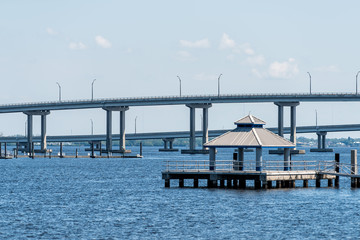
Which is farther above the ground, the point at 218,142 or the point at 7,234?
the point at 218,142

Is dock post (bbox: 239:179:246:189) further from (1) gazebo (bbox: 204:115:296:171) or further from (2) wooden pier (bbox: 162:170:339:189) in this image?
(1) gazebo (bbox: 204:115:296:171)

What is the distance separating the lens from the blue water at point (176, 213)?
1775 inches

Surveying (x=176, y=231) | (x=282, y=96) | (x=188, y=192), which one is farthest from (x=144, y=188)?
(x=282, y=96)

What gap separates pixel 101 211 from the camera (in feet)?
182

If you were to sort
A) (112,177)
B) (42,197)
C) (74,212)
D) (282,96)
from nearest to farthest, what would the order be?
1. (74,212)
2. (42,197)
3. (112,177)
4. (282,96)

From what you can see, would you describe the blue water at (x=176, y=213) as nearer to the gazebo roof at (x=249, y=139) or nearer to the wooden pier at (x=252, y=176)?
the wooden pier at (x=252, y=176)

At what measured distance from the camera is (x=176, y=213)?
53.7 meters

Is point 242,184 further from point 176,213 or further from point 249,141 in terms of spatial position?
point 176,213

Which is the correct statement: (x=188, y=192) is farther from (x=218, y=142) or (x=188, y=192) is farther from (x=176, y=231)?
(x=176, y=231)

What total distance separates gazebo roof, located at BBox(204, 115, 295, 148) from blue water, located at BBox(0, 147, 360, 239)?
3.71m

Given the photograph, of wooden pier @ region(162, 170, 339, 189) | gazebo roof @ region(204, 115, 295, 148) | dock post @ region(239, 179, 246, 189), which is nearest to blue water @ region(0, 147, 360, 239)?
wooden pier @ region(162, 170, 339, 189)

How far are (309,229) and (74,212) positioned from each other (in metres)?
16.3

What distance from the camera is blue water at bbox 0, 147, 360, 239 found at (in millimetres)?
45094

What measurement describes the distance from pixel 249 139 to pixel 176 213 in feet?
54.5
